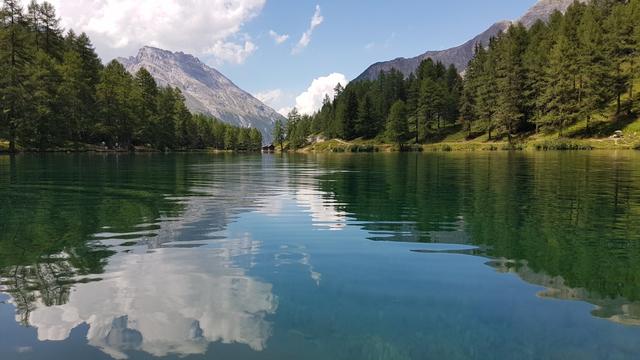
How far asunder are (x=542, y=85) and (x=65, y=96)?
117m

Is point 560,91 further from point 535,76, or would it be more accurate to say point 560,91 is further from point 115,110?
point 115,110

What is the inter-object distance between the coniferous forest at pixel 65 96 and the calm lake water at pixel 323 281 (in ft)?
279

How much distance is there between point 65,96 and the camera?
104250 millimetres

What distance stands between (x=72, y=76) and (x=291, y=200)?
362 ft

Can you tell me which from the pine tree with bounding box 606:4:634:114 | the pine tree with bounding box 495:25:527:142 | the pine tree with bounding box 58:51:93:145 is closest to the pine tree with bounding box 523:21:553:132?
the pine tree with bounding box 495:25:527:142

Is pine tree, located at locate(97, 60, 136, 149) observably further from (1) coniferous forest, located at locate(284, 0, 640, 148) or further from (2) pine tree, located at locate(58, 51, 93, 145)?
(1) coniferous forest, located at locate(284, 0, 640, 148)

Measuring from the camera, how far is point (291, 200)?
83.6 ft

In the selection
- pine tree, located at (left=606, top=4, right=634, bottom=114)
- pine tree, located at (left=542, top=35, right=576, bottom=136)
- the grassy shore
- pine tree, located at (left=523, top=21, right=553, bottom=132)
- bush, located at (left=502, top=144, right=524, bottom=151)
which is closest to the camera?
the grassy shore

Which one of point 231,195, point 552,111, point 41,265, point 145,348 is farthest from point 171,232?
point 552,111

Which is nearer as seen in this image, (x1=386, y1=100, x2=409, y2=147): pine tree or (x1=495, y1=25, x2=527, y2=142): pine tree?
(x1=495, y1=25, x2=527, y2=142): pine tree

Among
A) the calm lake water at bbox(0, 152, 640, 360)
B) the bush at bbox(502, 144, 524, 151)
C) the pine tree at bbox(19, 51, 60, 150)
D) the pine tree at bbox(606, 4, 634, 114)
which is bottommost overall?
the calm lake water at bbox(0, 152, 640, 360)

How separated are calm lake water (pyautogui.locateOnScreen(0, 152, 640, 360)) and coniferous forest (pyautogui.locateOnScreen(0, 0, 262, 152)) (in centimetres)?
8493

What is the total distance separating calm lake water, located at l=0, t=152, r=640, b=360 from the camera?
7125 millimetres

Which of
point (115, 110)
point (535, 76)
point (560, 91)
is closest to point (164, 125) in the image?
point (115, 110)
